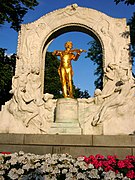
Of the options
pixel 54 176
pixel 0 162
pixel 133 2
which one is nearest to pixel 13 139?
pixel 0 162

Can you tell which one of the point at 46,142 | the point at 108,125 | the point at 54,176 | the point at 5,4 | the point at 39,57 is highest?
the point at 5,4

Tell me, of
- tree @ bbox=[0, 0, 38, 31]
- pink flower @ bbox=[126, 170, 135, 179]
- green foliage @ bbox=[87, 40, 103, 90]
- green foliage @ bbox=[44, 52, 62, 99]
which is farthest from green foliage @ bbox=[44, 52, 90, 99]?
pink flower @ bbox=[126, 170, 135, 179]

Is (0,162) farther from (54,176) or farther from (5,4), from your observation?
(5,4)

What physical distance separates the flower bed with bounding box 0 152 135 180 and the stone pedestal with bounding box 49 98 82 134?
11.3 ft

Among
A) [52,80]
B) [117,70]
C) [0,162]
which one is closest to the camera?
[0,162]

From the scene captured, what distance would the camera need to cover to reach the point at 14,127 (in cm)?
852

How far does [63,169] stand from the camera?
3951 mm

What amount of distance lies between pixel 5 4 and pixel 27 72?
17.1 feet

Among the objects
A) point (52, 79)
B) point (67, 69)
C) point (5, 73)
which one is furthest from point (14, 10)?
point (52, 79)

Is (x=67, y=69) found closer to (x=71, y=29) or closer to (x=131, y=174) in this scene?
(x=71, y=29)

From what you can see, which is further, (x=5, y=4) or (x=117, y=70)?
(x=5, y=4)

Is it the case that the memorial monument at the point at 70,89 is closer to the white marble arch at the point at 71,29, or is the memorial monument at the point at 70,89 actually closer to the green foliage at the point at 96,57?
the white marble arch at the point at 71,29

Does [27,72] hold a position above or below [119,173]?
above

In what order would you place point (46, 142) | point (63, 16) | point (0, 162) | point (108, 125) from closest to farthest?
point (0, 162)
point (46, 142)
point (108, 125)
point (63, 16)
